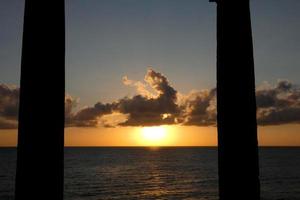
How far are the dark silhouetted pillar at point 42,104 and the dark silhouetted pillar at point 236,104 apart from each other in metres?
2.71

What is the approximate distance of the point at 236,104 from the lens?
23.4 ft

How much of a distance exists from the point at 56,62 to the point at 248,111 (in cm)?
333

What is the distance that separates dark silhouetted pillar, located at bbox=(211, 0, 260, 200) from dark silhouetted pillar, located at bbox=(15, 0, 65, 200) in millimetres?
2712

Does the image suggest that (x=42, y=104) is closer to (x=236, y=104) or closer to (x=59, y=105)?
(x=59, y=105)

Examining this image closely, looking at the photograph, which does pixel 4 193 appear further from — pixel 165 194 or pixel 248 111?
pixel 248 111

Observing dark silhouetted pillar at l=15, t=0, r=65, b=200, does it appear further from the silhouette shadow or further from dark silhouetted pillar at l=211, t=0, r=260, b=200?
dark silhouetted pillar at l=211, t=0, r=260, b=200

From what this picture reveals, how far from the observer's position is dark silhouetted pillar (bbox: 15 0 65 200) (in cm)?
650

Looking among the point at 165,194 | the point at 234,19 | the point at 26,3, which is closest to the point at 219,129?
the point at 234,19

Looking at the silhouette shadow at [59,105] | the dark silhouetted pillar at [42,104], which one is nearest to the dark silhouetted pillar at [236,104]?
the silhouette shadow at [59,105]

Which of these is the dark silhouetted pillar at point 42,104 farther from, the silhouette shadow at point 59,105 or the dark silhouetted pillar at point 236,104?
the dark silhouetted pillar at point 236,104

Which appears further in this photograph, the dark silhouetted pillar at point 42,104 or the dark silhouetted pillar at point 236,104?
the dark silhouetted pillar at point 236,104

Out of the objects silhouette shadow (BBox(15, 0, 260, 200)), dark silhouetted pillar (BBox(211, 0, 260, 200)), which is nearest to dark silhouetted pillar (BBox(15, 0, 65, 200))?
silhouette shadow (BBox(15, 0, 260, 200))

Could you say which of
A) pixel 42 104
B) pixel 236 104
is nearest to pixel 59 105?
pixel 42 104

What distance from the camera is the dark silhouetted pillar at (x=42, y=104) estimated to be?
6.50 metres
